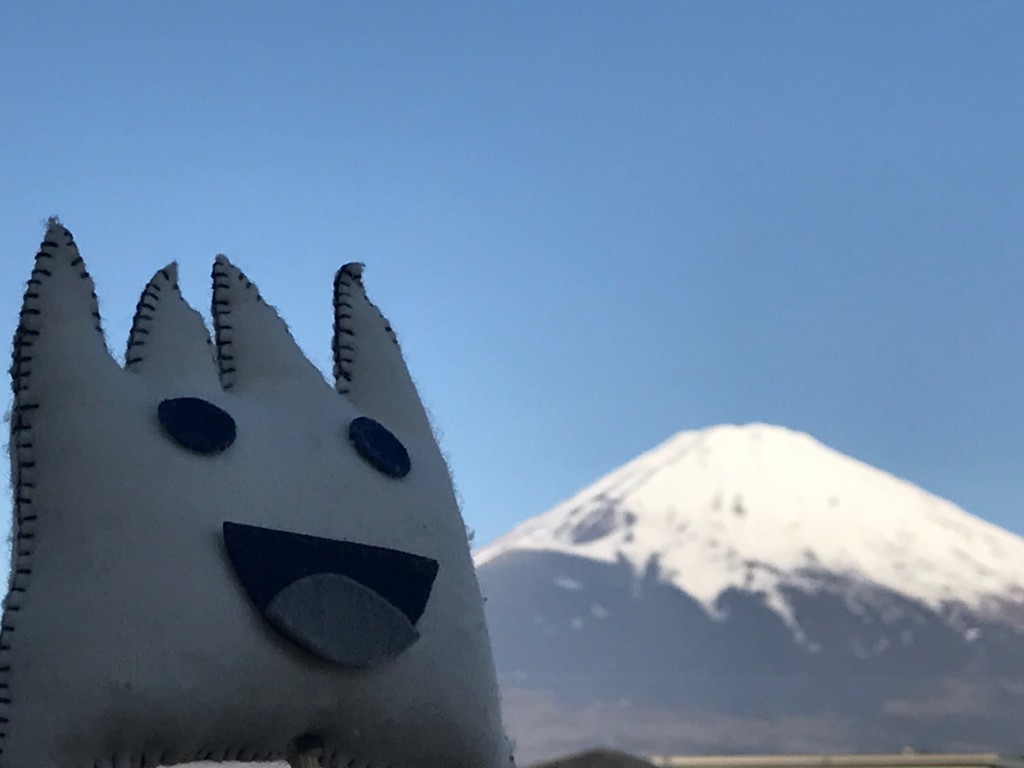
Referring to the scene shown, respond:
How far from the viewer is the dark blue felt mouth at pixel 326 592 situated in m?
0.82

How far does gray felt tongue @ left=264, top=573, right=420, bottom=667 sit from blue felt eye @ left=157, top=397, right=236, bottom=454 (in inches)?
5.5

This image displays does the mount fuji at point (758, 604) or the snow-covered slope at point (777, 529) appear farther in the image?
the snow-covered slope at point (777, 529)

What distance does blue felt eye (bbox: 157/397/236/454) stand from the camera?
2.82 feet

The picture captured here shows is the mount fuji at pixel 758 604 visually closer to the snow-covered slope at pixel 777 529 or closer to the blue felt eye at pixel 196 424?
the snow-covered slope at pixel 777 529

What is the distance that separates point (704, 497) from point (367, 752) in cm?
424

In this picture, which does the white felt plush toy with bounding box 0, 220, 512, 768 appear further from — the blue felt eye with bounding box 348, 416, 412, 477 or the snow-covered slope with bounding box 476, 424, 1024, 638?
the snow-covered slope with bounding box 476, 424, 1024, 638

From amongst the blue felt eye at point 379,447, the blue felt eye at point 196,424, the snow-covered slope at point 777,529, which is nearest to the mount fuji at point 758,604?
the snow-covered slope at point 777,529

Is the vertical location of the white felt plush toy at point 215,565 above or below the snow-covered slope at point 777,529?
below

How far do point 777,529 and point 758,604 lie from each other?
396mm

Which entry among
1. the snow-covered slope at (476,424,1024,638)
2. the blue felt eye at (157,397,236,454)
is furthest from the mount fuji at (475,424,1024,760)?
the blue felt eye at (157,397,236,454)

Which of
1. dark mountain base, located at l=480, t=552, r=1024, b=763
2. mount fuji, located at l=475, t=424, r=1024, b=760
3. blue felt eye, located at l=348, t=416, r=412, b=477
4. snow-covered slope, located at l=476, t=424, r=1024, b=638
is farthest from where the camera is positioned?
snow-covered slope, located at l=476, t=424, r=1024, b=638

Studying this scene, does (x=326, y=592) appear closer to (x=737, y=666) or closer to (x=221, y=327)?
(x=221, y=327)

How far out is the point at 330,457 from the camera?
0.94 metres

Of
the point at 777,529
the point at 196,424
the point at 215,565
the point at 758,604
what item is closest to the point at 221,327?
the point at 196,424
